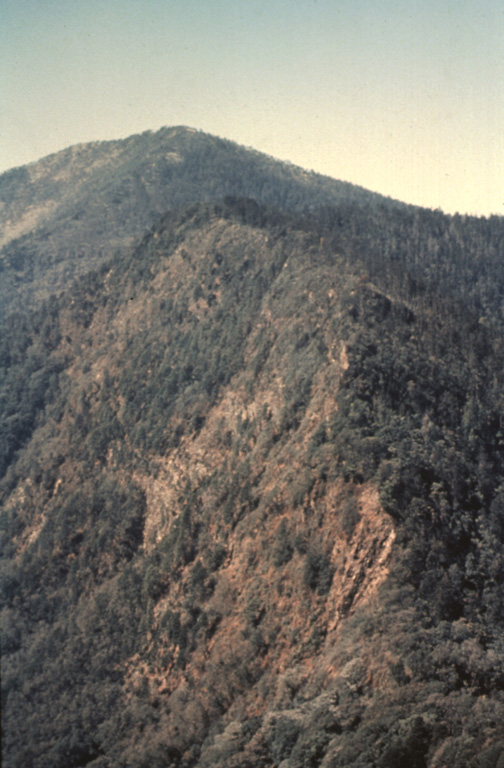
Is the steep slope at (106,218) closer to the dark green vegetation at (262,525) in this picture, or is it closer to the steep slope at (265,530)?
the dark green vegetation at (262,525)

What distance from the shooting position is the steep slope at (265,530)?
136ft

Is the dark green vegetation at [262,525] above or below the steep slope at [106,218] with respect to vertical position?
below

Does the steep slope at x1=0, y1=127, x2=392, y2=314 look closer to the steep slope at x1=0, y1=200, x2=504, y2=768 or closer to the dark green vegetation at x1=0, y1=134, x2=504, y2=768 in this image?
the dark green vegetation at x1=0, y1=134, x2=504, y2=768

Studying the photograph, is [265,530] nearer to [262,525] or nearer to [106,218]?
[262,525]

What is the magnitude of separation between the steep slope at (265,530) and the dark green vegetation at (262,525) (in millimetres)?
174

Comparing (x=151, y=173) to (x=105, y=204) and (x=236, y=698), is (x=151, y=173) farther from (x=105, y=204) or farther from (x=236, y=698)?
(x=236, y=698)

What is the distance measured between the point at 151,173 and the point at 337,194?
49.0 metres

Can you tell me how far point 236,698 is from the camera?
154ft

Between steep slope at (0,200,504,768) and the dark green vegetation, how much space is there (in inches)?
6.9

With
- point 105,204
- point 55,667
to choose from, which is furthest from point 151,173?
point 55,667

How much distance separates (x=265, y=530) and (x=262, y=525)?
534mm

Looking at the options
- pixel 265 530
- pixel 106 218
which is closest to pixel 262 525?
pixel 265 530

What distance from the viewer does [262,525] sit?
176 ft

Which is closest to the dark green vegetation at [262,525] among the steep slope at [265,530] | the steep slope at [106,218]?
A: the steep slope at [265,530]
